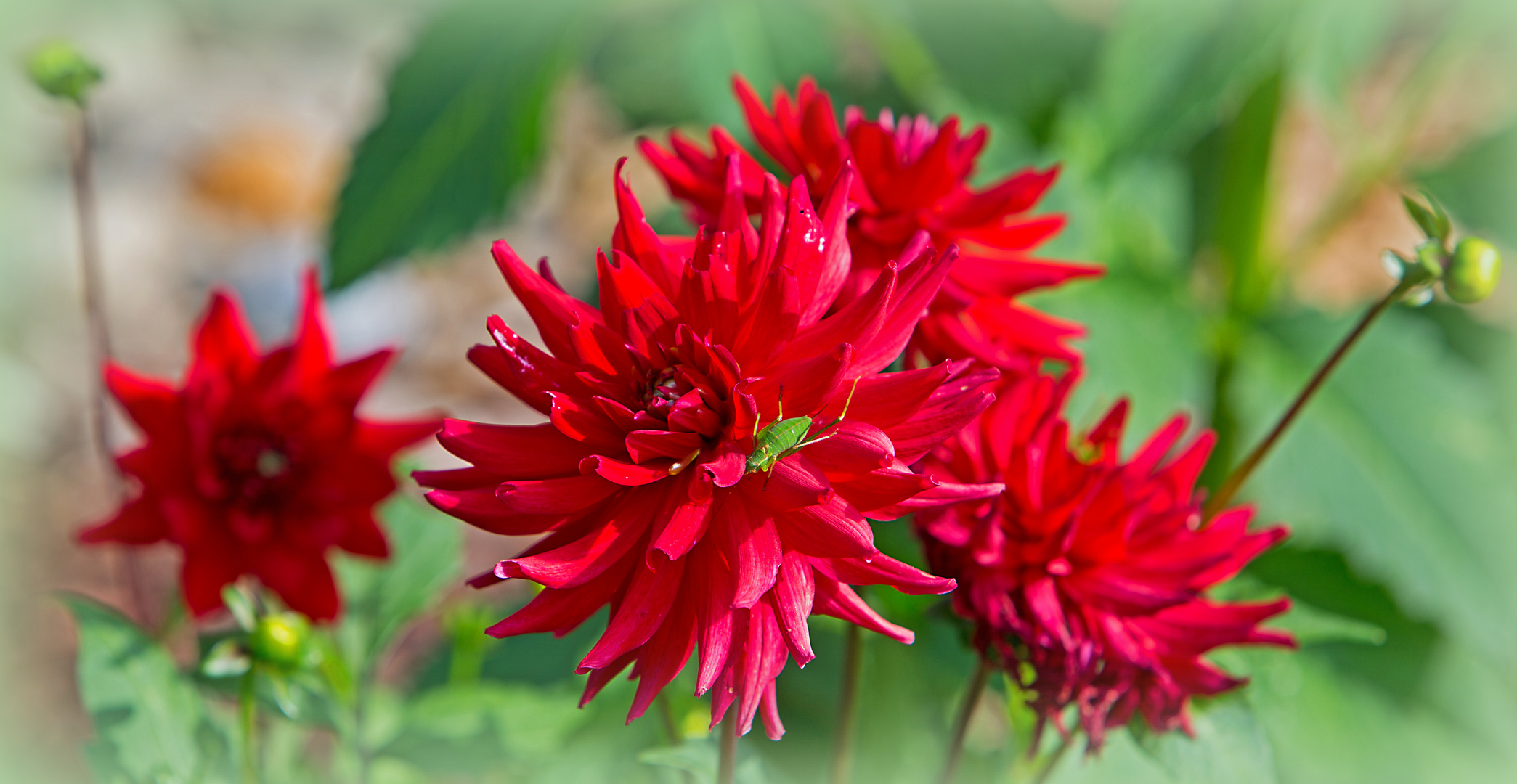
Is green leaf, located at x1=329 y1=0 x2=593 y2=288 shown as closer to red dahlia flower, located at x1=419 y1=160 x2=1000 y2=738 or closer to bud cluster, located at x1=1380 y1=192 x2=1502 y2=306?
red dahlia flower, located at x1=419 y1=160 x2=1000 y2=738

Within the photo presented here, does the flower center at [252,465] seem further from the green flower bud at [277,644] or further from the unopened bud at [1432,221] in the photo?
the unopened bud at [1432,221]

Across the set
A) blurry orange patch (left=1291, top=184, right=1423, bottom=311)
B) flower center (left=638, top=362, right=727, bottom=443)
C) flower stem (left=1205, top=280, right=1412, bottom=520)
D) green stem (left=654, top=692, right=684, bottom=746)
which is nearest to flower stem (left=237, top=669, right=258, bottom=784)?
green stem (left=654, top=692, right=684, bottom=746)

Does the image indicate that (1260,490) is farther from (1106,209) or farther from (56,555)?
(56,555)

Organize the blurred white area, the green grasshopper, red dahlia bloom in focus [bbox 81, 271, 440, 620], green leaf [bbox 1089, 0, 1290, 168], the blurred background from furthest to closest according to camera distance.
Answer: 1. the blurred white area
2. green leaf [bbox 1089, 0, 1290, 168]
3. the blurred background
4. red dahlia bloom in focus [bbox 81, 271, 440, 620]
5. the green grasshopper

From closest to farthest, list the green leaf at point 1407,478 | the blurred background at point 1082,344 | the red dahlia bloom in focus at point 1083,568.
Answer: the red dahlia bloom in focus at point 1083,568
the blurred background at point 1082,344
the green leaf at point 1407,478

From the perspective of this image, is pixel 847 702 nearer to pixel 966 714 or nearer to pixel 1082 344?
pixel 966 714

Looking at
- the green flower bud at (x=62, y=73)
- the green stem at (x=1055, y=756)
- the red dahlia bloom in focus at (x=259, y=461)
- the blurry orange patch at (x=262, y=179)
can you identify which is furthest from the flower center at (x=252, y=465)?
the blurry orange patch at (x=262, y=179)

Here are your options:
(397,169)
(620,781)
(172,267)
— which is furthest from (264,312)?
(620,781)

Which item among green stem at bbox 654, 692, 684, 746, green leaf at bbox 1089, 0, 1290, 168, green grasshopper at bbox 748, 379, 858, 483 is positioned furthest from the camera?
green leaf at bbox 1089, 0, 1290, 168
